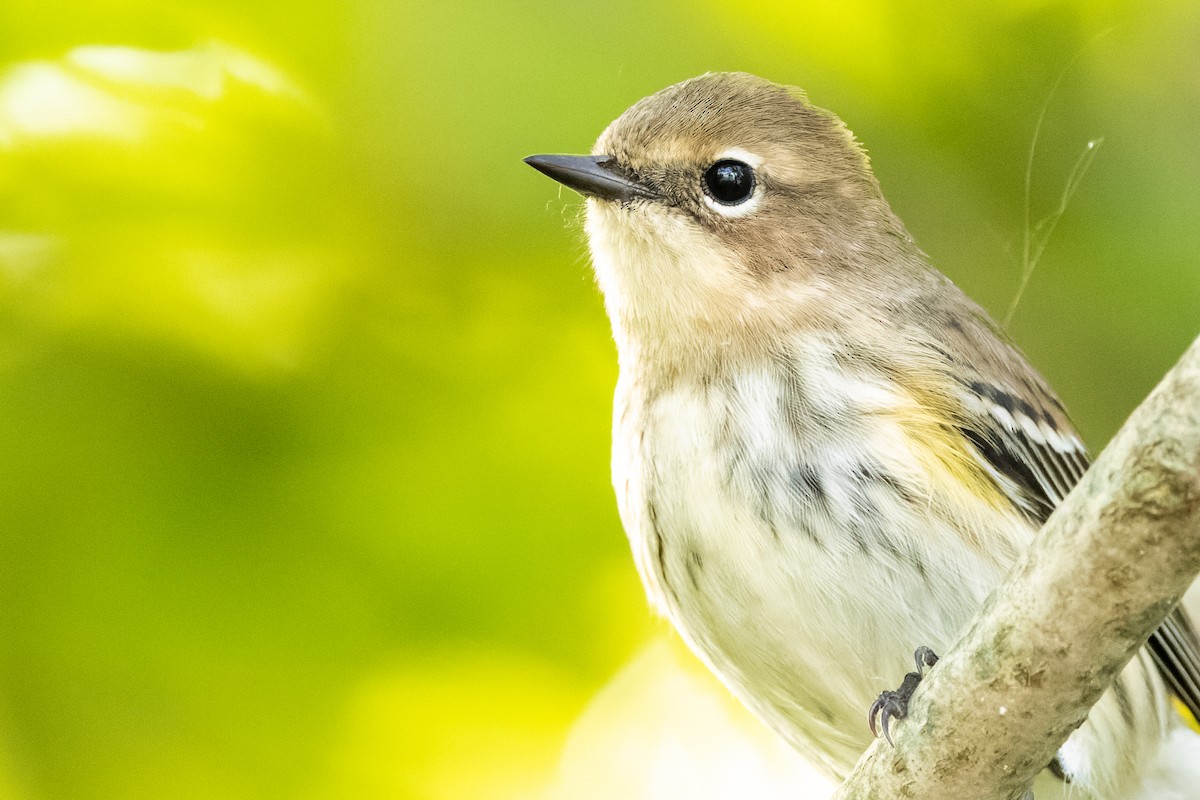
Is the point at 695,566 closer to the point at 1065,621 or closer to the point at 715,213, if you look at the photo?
the point at 715,213

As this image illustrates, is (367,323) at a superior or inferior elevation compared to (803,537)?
inferior

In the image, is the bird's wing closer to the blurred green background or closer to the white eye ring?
the blurred green background

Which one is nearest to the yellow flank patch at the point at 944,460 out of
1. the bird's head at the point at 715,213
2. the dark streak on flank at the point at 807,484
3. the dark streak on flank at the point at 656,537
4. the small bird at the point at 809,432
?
the small bird at the point at 809,432

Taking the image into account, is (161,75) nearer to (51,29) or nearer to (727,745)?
(51,29)

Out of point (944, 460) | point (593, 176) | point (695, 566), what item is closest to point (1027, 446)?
point (944, 460)

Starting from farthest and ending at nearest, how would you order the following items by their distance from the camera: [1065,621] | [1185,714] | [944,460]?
[1185,714] < [944,460] < [1065,621]

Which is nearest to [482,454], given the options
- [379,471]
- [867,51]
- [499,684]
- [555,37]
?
[379,471]

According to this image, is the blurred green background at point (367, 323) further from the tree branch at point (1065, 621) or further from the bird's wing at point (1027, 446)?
the tree branch at point (1065, 621)
